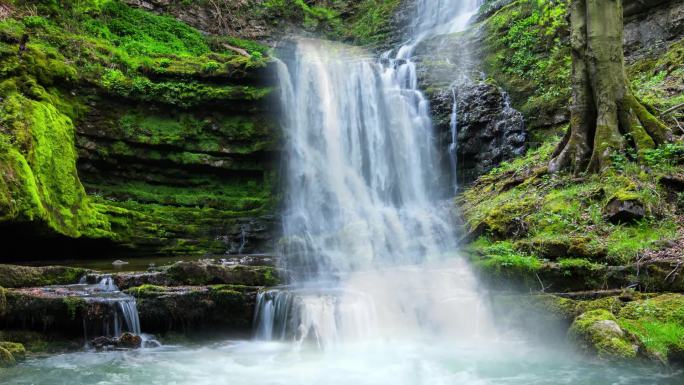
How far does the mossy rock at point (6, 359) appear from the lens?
19.2 feet

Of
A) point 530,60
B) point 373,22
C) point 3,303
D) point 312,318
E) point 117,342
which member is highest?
point 373,22

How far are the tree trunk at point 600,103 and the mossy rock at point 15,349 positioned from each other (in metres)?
9.00

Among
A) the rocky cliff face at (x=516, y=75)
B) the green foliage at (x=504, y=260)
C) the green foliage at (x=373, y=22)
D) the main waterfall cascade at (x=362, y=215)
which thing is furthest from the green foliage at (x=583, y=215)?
the green foliage at (x=373, y=22)

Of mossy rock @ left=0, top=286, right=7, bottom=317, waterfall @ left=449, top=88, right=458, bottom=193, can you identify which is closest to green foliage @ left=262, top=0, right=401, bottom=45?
waterfall @ left=449, top=88, right=458, bottom=193

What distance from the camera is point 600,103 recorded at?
843cm

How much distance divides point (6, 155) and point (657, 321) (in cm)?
1060

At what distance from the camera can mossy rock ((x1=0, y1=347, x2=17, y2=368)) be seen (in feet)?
19.2

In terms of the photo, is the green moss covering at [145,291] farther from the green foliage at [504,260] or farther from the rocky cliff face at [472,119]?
the rocky cliff face at [472,119]

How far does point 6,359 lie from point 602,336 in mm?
7017

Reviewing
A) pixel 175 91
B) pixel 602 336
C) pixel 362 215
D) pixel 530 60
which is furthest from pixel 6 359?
pixel 530 60

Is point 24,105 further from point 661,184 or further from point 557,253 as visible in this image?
point 661,184

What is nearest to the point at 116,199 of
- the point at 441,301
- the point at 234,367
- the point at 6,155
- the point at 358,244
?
the point at 6,155

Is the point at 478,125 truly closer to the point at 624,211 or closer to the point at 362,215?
the point at 362,215

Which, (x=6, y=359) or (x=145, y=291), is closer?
(x=6, y=359)
